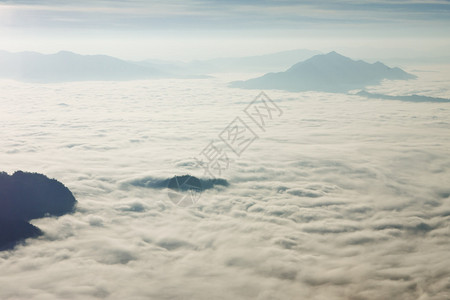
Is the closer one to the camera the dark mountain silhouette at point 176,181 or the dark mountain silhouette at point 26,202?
the dark mountain silhouette at point 26,202

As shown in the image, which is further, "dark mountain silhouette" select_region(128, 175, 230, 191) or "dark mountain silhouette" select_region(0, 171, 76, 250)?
A: "dark mountain silhouette" select_region(128, 175, 230, 191)

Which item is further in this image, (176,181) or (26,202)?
(176,181)

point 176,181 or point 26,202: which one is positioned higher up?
point 26,202

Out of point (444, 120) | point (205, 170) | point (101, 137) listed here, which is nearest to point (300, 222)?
point (205, 170)

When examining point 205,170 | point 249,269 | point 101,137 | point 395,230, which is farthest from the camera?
point 101,137

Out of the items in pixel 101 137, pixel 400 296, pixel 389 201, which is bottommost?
pixel 400 296

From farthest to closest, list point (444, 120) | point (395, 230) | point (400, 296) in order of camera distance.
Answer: point (444, 120) → point (395, 230) → point (400, 296)

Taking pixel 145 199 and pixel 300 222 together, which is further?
pixel 145 199

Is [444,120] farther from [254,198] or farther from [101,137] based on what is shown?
[101,137]
